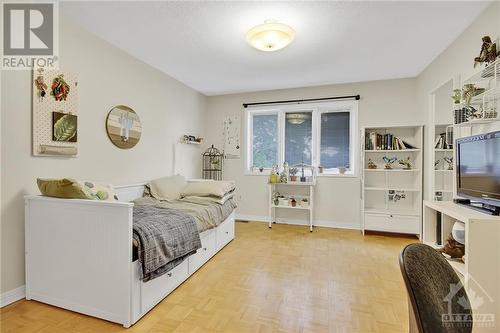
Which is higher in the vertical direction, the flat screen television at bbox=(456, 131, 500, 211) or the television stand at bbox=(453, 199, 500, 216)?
the flat screen television at bbox=(456, 131, 500, 211)

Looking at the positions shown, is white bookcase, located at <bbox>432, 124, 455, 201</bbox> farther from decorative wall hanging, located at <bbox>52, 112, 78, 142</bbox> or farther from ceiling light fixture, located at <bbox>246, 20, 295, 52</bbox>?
decorative wall hanging, located at <bbox>52, 112, 78, 142</bbox>

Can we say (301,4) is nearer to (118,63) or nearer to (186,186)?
(118,63)

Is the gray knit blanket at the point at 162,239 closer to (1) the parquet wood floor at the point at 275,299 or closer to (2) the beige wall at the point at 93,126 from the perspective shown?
(1) the parquet wood floor at the point at 275,299

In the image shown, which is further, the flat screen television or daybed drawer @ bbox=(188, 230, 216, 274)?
daybed drawer @ bbox=(188, 230, 216, 274)

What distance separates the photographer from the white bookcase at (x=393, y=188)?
364 centimetres

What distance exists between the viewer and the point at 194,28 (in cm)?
244

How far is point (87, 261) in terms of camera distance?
1.76 meters

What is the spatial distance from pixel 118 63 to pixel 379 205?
4.22m

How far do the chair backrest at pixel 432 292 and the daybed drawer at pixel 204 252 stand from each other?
79.1 inches

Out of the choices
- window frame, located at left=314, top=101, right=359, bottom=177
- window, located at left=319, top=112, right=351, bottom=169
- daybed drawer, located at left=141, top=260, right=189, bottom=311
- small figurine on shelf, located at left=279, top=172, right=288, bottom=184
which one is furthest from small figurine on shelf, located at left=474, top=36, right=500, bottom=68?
daybed drawer, located at left=141, top=260, right=189, bottom=311

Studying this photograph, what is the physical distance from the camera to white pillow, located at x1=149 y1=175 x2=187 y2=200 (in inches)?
128

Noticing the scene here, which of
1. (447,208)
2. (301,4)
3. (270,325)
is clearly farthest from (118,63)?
(447,208)

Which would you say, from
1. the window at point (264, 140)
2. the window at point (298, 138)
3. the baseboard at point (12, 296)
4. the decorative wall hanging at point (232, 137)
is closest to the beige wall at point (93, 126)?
the baseboard at point (12, 296)

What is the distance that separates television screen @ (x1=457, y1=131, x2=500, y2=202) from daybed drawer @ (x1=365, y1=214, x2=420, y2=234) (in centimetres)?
157
